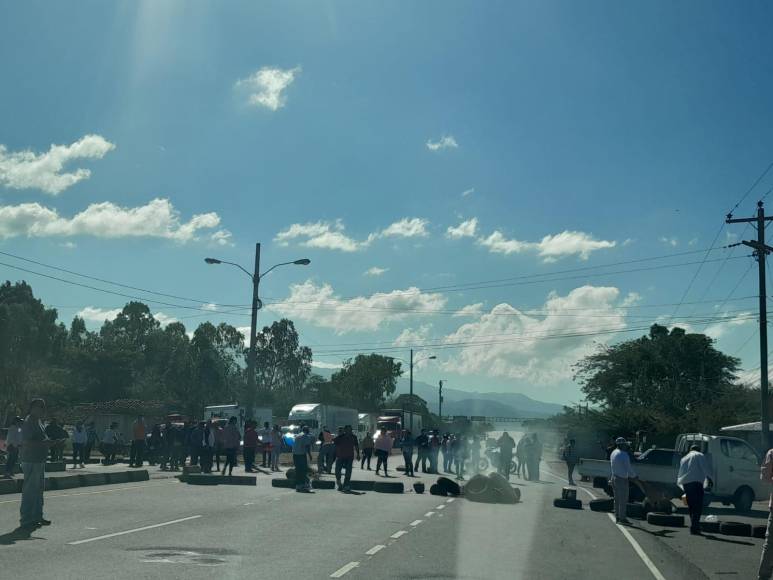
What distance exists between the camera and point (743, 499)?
23156 millimetres

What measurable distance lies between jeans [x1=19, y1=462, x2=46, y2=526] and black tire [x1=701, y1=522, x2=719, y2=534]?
11555 millimetres

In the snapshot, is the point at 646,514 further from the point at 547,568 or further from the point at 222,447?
the point at 222,447

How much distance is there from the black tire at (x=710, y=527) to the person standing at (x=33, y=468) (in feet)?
37.5

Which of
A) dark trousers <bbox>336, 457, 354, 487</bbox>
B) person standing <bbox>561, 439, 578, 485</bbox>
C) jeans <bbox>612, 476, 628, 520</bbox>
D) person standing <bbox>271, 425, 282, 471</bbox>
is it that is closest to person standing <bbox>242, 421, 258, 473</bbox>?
person standing <bbox>271, 425, 282, 471</bbox>

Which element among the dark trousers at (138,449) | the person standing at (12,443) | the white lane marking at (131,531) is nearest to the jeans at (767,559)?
the white lane marking at (131,531)

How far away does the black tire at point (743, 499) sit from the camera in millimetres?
23141

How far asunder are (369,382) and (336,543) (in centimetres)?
12078

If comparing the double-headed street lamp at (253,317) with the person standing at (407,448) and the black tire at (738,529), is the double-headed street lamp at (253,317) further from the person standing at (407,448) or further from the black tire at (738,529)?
the black tire at (738,529)

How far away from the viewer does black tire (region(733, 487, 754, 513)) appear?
23.1 meters

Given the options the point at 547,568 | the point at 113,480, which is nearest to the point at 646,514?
the point at 547,568

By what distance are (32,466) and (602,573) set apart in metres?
8.52

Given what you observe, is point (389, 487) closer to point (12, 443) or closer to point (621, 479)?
point (621, 479)

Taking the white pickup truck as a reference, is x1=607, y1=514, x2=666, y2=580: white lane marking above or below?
below

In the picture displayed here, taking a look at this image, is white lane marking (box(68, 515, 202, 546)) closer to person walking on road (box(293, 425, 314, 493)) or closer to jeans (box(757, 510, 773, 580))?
person walking on road (box(293, 425, 314, 493))
